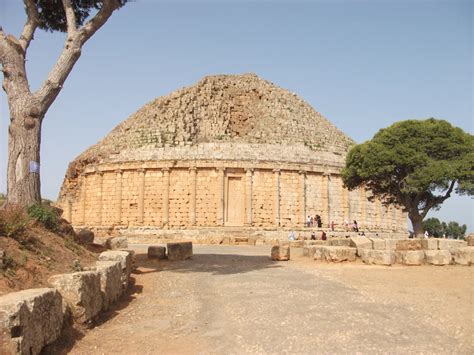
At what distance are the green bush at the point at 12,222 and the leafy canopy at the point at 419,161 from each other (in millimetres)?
20328

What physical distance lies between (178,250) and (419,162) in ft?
48.8

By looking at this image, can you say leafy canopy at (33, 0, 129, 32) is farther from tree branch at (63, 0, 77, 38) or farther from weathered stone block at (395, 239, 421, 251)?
weathered stone block at (395, 239, 421, 251)

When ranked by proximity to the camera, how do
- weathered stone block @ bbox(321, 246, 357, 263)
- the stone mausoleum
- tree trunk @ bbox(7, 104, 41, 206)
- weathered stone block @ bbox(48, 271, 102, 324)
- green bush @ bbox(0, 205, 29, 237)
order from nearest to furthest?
1. weathered stone block @ bbox(48, 271, 102, 324)
2. green bush @ bbox(0, 205, 29, 237)
3. tree trunk @ bbox(7, 104, 41, 206)
4. weathered stone block @ bbox(321, 246, 357, 263)
5. the stone mausoleum

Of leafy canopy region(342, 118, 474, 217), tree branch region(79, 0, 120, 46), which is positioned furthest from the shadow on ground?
leafy canopy region(342, 118, 474, 217)

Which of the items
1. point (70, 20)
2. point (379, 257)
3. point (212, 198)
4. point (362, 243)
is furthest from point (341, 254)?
point (212, 198)

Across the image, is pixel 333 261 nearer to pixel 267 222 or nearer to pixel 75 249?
pixel 75 249

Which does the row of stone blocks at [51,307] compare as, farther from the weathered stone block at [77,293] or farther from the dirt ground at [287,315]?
the dirt ground at [287,315]

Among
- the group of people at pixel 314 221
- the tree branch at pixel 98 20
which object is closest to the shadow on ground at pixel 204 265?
the tree branch at pixel 98 20

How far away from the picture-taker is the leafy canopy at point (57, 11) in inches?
592

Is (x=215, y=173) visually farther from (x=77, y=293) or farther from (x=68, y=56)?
(x=77, y=293)

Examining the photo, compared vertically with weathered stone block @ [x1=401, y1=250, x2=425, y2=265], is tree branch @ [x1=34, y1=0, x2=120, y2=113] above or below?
above

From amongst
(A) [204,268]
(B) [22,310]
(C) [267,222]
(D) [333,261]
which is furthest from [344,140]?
(B) [22,310]

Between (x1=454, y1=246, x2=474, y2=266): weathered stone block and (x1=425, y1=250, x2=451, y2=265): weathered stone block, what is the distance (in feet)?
1.01

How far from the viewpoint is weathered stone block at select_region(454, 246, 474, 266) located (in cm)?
1423
